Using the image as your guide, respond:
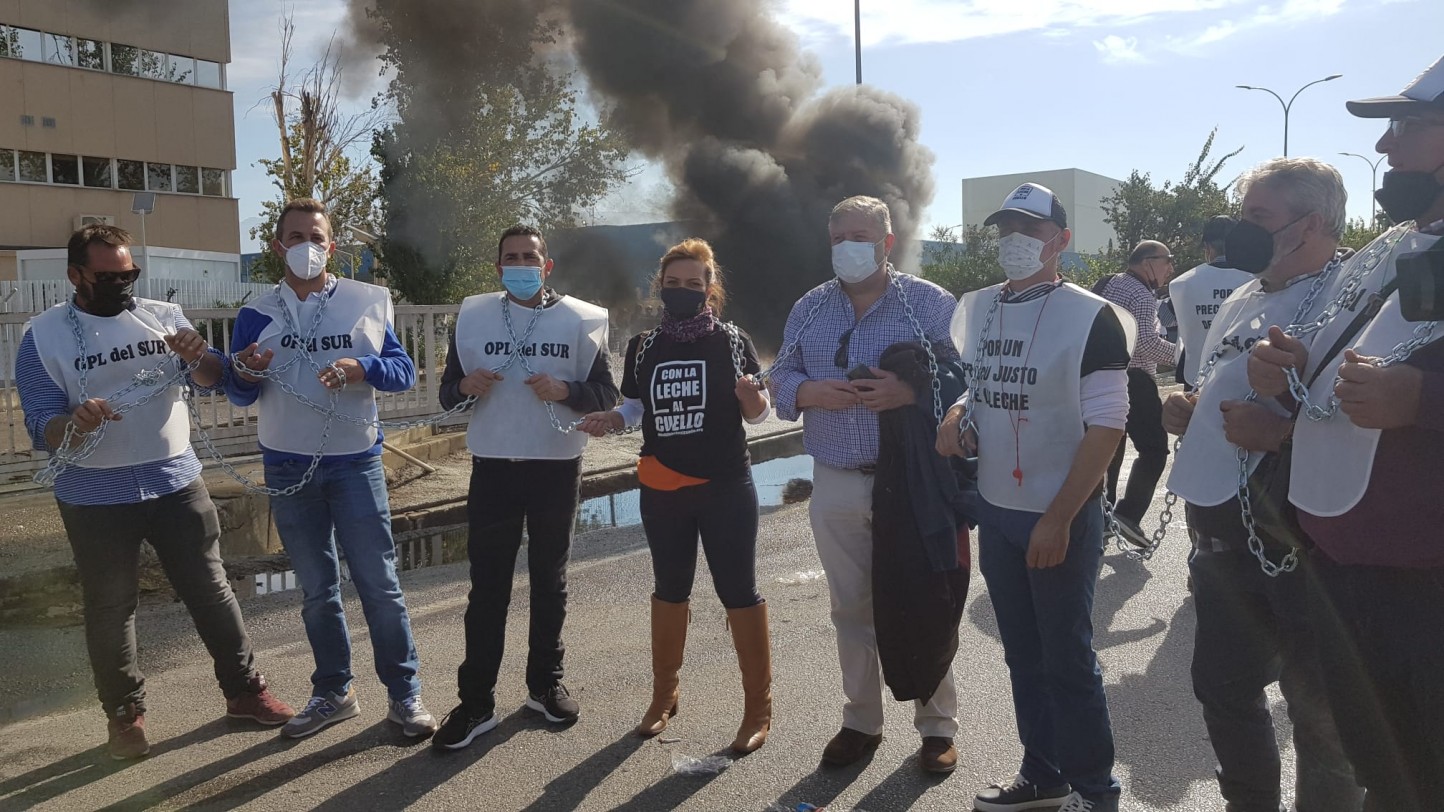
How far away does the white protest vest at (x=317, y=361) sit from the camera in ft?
13.1

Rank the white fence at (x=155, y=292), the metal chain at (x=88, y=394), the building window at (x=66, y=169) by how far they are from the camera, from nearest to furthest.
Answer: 1. the metal chain at (x=88, y=394)
2. the white fence at (x=155, y=292)
3. the building window at (x=66, y=169)

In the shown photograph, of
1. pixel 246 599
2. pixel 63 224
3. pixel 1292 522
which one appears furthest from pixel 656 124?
pixel 1292 522

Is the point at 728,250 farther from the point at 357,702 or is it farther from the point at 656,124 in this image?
the point at 357,702

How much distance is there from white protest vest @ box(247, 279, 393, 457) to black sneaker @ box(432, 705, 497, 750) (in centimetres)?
105

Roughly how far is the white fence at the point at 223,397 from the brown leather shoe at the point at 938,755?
4666 millimetres

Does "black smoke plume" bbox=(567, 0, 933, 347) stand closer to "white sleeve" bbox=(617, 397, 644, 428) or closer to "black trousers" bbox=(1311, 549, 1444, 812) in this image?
"white sleeve" bbox=(617, 397, 644, 428)

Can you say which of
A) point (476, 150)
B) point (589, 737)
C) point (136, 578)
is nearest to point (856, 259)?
point (589, 737)

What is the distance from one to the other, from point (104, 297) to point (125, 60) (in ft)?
102

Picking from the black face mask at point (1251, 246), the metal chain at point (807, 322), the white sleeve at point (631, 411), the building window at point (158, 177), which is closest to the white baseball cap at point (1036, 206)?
the black face mask at point (1251, 246)

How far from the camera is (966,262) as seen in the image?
2369 cm

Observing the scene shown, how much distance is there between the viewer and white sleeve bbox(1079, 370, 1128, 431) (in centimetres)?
292

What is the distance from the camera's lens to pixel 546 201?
23.2 metres

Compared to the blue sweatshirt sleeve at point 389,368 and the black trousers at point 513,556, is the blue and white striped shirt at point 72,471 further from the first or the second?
the black trousers at point 513,556

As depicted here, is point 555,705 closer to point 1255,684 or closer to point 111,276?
point 111,276
